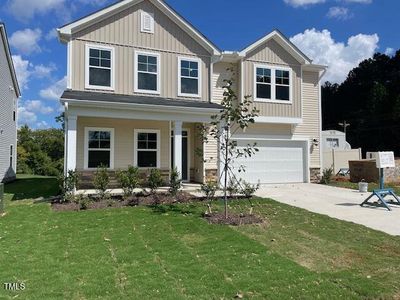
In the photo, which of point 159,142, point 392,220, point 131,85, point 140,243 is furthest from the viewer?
point 159,142

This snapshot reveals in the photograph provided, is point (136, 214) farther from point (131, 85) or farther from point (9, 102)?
point (9, 102)

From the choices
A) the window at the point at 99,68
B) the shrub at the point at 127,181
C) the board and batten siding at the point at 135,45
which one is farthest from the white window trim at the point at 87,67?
the shrub at the point at 127,181

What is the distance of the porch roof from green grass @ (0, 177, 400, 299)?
16.0 ft

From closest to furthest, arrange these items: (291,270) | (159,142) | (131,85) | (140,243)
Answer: (291,270) → (140,243) → (131,85) → (159,142)

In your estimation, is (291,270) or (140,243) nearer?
(291,270)

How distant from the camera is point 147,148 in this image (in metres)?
16.2

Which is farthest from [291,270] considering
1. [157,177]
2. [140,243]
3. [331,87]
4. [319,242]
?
[331,87]

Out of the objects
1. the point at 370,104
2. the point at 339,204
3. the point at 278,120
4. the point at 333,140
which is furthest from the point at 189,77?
the point at 370,104

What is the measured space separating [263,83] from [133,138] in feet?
22.2

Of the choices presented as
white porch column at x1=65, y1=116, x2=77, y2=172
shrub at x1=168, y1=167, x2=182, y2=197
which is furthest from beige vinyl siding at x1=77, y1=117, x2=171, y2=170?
shrub at x1=168, y1=167, x2=182, y2=197

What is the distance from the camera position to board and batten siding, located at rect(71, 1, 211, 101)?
14.7m

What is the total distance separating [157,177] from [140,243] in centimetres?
578

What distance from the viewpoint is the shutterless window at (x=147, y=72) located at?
614 inches

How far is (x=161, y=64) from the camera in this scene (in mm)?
16000
